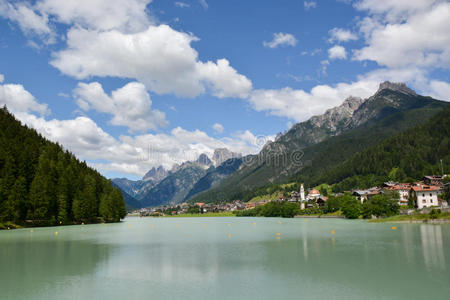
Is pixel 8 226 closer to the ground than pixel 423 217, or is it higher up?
higher up

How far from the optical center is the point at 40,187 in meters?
99.8

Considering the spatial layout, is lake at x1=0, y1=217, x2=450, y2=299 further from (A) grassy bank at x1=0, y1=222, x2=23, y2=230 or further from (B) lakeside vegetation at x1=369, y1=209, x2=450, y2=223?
(A) grassy bank at x1=0, y1=222, x2=23, y2=230

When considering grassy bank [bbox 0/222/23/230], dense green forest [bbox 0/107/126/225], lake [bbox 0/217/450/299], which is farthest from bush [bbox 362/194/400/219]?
grassy bank [bbox 0/222/23/230]

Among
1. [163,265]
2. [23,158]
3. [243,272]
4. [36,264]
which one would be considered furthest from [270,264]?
[23,158]

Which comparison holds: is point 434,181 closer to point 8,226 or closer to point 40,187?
point 40,187

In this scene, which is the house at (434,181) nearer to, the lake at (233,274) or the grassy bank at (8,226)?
the lake at (233,274)

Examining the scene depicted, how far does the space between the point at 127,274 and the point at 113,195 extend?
122 m

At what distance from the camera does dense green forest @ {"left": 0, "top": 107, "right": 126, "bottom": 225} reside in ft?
309

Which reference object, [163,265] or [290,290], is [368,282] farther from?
[163,265]

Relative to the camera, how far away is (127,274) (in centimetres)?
2950

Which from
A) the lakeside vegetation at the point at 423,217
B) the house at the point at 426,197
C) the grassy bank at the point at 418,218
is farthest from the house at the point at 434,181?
the lakeside vegetation at the point at 423,217

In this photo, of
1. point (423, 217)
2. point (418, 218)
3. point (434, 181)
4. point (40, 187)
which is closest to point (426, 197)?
point (418, 218)

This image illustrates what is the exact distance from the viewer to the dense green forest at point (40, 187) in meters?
94.1

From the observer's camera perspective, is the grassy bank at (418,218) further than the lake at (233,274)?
Yes
